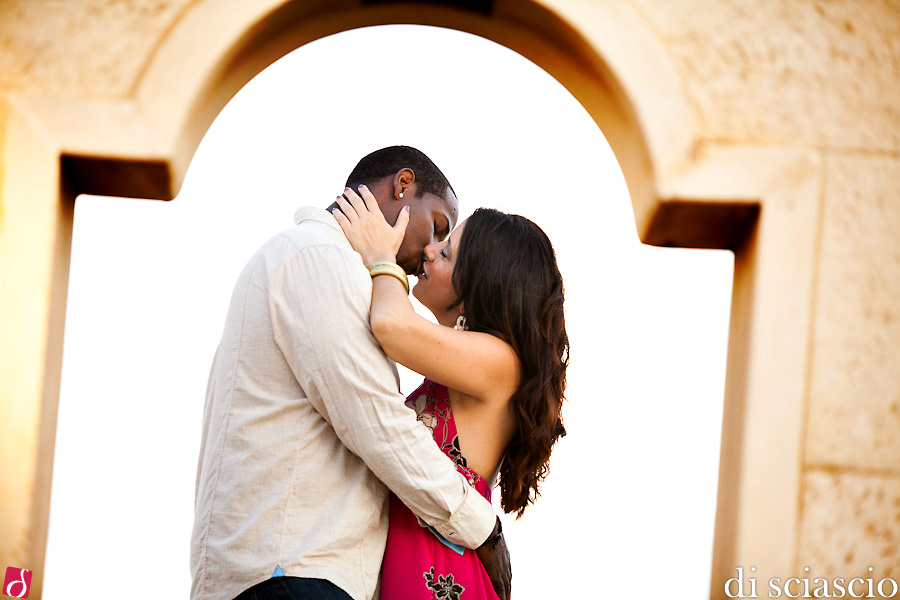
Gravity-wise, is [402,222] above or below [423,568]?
above

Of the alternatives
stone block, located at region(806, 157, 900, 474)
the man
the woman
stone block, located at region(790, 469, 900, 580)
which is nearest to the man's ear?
the woman

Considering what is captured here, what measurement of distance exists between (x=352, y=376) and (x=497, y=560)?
0.72 meters

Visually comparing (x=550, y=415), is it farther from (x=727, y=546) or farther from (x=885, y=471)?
(x=885, y=471)

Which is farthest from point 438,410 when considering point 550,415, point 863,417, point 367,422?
point 863,417

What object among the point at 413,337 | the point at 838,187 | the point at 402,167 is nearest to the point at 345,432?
the point at 413,337

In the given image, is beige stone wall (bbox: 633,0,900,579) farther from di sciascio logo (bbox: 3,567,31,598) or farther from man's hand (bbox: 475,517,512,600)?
di sciascio logo (bbox: 3,567,31,598)

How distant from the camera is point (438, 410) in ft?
8.09

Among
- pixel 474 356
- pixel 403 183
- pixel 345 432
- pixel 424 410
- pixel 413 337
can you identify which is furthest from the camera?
pixel 403 183

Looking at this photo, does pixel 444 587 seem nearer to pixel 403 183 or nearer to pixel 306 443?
pixel 306 443

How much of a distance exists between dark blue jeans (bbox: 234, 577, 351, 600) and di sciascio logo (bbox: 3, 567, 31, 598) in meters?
0.46

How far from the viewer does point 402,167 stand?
8.96 ft

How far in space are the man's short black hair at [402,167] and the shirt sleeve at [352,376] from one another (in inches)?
25.8

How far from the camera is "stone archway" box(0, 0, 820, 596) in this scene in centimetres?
194

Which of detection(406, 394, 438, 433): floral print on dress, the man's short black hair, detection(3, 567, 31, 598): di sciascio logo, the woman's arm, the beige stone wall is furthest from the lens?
the man's short black hair
